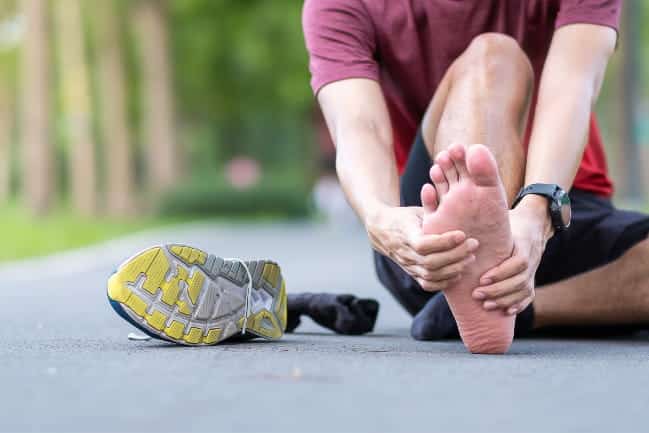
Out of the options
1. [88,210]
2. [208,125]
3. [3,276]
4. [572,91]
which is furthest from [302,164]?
[572,91]

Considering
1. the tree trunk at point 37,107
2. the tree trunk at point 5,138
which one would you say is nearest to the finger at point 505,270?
the tree trunk at point 37,107

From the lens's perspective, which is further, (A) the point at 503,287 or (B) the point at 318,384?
(A) the point at 503,287

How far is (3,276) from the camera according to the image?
10539 mm

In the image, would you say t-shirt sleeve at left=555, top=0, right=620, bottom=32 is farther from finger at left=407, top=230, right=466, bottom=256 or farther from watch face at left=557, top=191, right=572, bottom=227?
finger at left=407, top=230, right=466, bottom=256

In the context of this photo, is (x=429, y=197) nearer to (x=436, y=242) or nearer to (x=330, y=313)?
(x=436, y=242)

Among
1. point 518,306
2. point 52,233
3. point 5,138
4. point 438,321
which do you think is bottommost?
point 5,138

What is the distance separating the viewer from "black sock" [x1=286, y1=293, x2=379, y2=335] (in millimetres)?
4473

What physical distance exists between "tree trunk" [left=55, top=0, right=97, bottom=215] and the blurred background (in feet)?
0.09

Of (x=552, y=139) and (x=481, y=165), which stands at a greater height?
(x=481, y=165)

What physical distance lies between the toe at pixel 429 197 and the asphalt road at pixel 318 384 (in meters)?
0.39

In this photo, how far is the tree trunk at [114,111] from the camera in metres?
25.7

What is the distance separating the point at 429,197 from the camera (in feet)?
10.1

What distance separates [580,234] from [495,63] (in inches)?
28.2

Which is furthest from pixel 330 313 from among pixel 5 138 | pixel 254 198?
pixel 5 138
